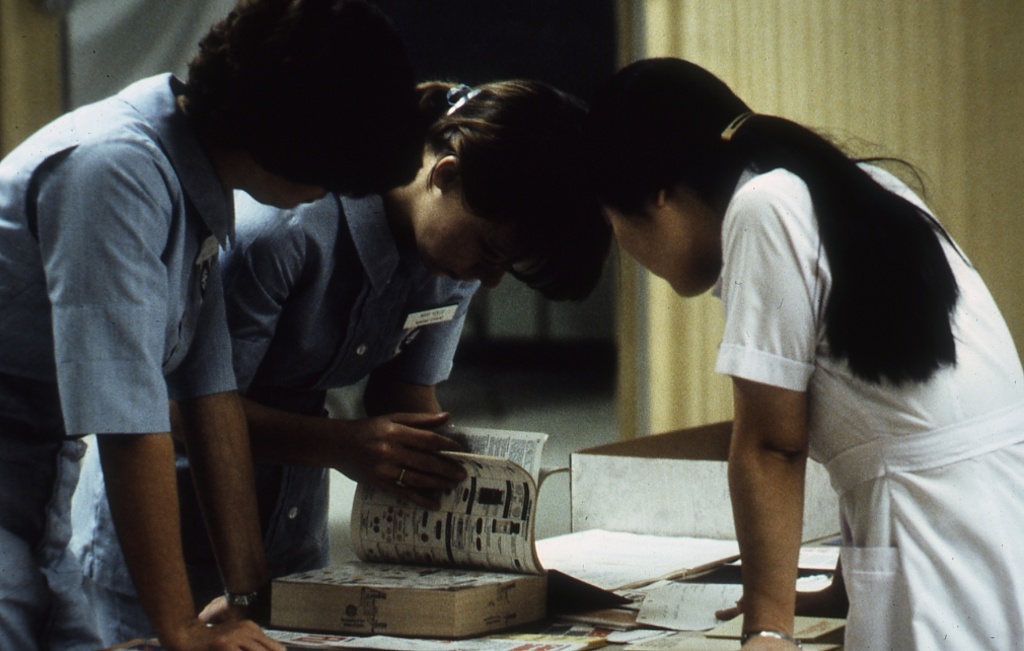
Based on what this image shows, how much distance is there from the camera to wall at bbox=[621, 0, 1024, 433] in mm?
3086

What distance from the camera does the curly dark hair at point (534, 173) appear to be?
1367 mm

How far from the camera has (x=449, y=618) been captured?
1233mm

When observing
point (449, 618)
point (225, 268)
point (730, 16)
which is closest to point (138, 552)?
point (449, 618)

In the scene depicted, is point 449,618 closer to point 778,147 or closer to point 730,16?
point 778,147

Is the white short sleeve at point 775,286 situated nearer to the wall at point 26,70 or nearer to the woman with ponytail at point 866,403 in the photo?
the woman with ponytail at point 866,403

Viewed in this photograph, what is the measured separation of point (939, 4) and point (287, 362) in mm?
2288

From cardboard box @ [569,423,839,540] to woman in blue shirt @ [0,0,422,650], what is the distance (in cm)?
91

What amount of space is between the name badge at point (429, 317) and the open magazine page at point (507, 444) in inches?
8.8

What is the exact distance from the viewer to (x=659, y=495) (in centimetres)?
196

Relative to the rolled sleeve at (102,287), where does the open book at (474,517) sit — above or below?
below

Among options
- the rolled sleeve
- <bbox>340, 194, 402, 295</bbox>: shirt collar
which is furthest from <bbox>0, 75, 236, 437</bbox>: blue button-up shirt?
<bbox>340, 194, 402, 295</bbox>: shirt collar

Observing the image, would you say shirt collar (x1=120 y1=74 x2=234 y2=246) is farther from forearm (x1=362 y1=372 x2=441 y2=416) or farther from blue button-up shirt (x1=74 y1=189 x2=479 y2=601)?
forearm (x1=362 y1=372 x2=441 y2=416)

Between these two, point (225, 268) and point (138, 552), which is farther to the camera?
point (225, 268)

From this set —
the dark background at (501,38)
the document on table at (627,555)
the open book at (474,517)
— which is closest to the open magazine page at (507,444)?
the open book at (474,517)
